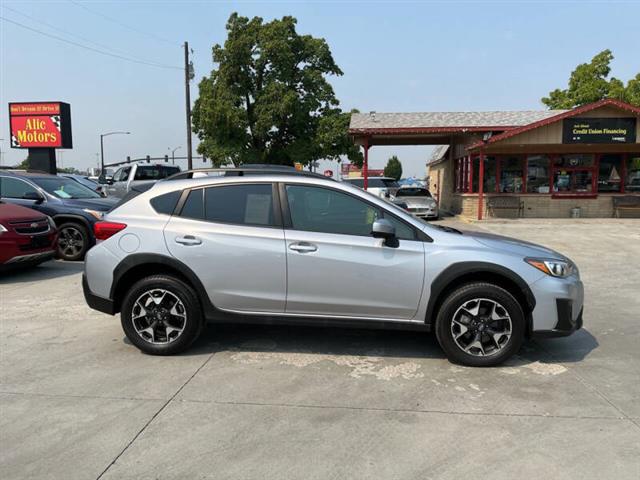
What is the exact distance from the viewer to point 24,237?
7977 millimetres

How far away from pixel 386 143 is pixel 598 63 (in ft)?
61.6

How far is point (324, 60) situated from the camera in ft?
116

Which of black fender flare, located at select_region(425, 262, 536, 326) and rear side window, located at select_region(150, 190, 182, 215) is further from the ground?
rear side window, located at select_region(150, 190, 182, 215)

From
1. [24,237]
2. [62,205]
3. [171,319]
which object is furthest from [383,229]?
[62,205]

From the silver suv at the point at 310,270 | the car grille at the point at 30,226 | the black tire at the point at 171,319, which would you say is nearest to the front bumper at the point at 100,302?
the silver suv at the point at 310,270

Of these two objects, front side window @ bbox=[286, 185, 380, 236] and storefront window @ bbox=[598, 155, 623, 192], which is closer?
front side window @ bbox=[286, 185, 380, 236]

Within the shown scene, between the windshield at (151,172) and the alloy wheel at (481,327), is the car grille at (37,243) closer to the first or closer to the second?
the alloy wheel at (481,327)

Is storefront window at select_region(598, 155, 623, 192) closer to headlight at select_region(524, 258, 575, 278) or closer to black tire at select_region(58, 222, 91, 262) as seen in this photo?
headlight at select_region(524, 258, 575, 278)

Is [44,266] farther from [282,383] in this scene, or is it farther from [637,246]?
[637,246]

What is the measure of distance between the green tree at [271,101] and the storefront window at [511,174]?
14.6m

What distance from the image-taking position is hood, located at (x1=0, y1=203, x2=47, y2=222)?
7.93 m

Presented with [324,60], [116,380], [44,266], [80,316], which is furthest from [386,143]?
[116,380]

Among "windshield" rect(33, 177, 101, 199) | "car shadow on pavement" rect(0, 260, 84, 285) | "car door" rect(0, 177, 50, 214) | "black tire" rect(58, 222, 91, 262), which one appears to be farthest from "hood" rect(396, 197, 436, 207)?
"car door" rect(0, 177, 50, 214)

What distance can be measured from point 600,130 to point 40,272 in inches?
750
